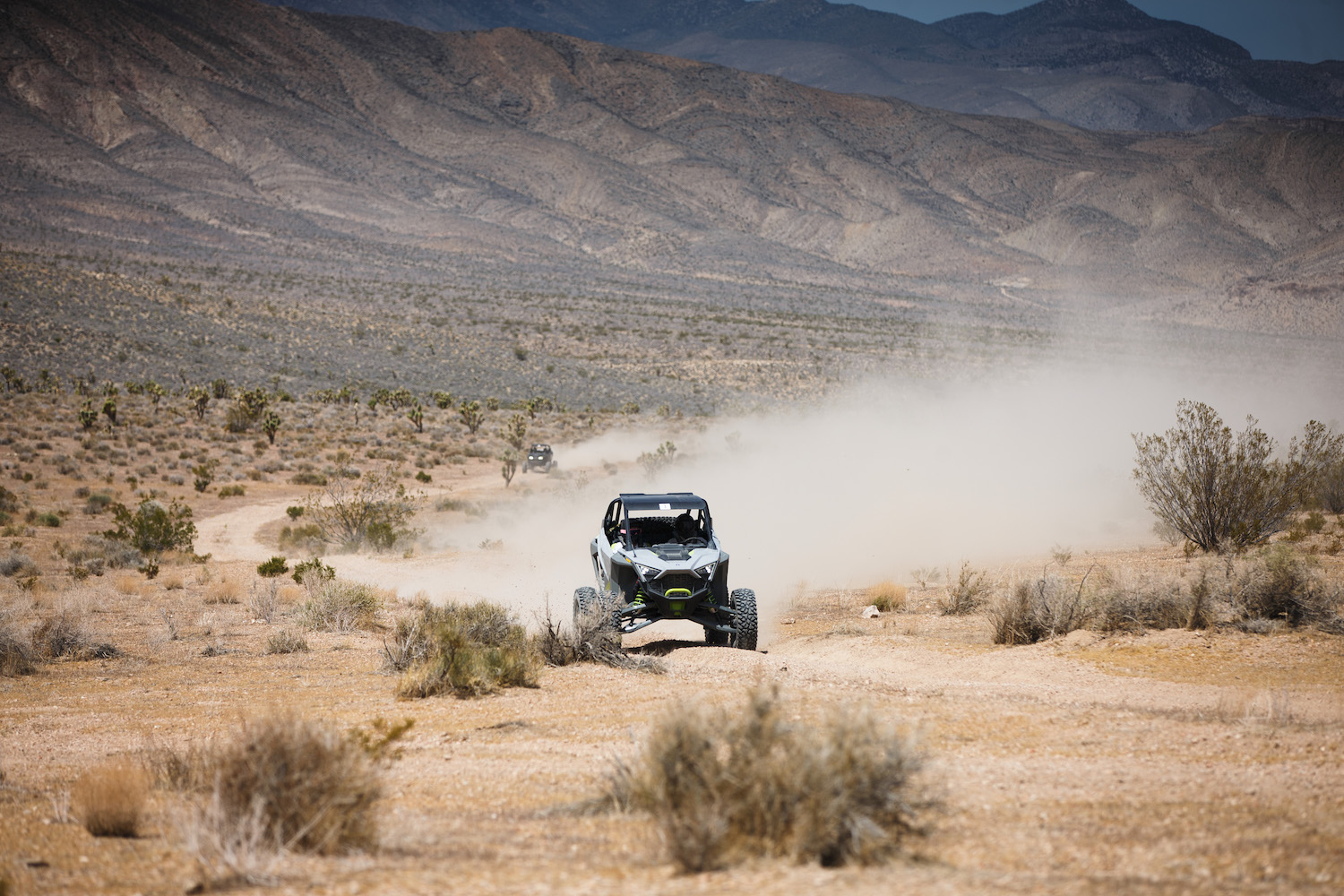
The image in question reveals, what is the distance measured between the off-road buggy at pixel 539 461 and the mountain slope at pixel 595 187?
94900 millimetres

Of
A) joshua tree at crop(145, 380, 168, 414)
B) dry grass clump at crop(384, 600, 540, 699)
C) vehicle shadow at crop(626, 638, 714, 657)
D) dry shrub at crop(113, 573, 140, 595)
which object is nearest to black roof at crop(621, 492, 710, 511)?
vehicle shadow at crop(626, 638, 714, 657)

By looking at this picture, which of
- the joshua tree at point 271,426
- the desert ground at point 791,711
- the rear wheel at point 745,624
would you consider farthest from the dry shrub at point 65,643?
the joshua tree at point 271,426

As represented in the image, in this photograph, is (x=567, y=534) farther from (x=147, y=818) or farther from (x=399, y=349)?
(x=399, y=349)

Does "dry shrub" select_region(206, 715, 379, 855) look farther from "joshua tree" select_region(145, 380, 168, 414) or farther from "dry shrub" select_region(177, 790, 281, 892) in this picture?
"joshua tree" select_region(145, 380, 168, 414)

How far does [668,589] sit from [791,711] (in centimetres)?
412

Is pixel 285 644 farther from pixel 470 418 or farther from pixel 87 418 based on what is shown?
pixel 470 418

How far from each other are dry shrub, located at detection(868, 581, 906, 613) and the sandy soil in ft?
5.22

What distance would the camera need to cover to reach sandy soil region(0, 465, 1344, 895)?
211 inches

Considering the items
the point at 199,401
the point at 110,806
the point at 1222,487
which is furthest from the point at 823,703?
the point at 199,401

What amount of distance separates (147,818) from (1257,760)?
7708mm

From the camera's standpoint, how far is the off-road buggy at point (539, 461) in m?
40.6

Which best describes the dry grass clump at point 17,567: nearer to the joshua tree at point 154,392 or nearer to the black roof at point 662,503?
the black roof at point 662,503

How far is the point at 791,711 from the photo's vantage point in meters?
8.77

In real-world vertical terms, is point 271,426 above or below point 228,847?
above
